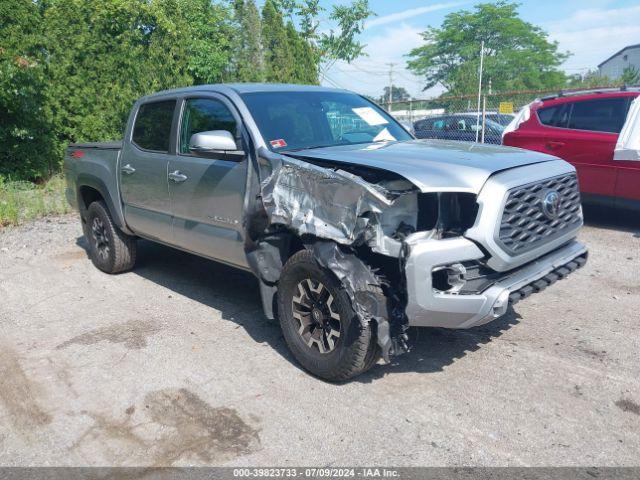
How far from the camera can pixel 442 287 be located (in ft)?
10.9

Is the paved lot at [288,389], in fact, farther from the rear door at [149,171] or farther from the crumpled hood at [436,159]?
the crumpled hood at [436,159]

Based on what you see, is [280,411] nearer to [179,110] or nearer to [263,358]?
[263,358]

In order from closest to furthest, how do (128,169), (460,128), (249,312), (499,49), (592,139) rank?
(249,312), (128,169), (592,139), (460,128), (499,49)

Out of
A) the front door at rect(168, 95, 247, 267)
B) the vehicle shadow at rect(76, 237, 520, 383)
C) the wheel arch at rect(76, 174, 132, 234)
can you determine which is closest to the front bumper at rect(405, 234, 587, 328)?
the vehicle shadow at rect(76, 237, 520, 383)

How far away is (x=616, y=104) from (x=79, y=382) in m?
7.09

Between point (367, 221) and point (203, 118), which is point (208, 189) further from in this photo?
point (367, 221)

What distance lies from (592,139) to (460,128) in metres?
6.95

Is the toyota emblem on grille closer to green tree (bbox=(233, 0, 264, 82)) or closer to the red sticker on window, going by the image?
the red sticker on window

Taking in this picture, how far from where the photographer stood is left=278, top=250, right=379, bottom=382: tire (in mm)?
3445

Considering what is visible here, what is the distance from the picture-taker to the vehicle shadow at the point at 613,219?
7.71m

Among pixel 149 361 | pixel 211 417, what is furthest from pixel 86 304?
pixel 211 417

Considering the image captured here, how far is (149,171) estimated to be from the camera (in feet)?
17.5

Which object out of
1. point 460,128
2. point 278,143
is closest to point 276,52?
point 460,128

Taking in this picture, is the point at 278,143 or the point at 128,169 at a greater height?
the point at 278,143
